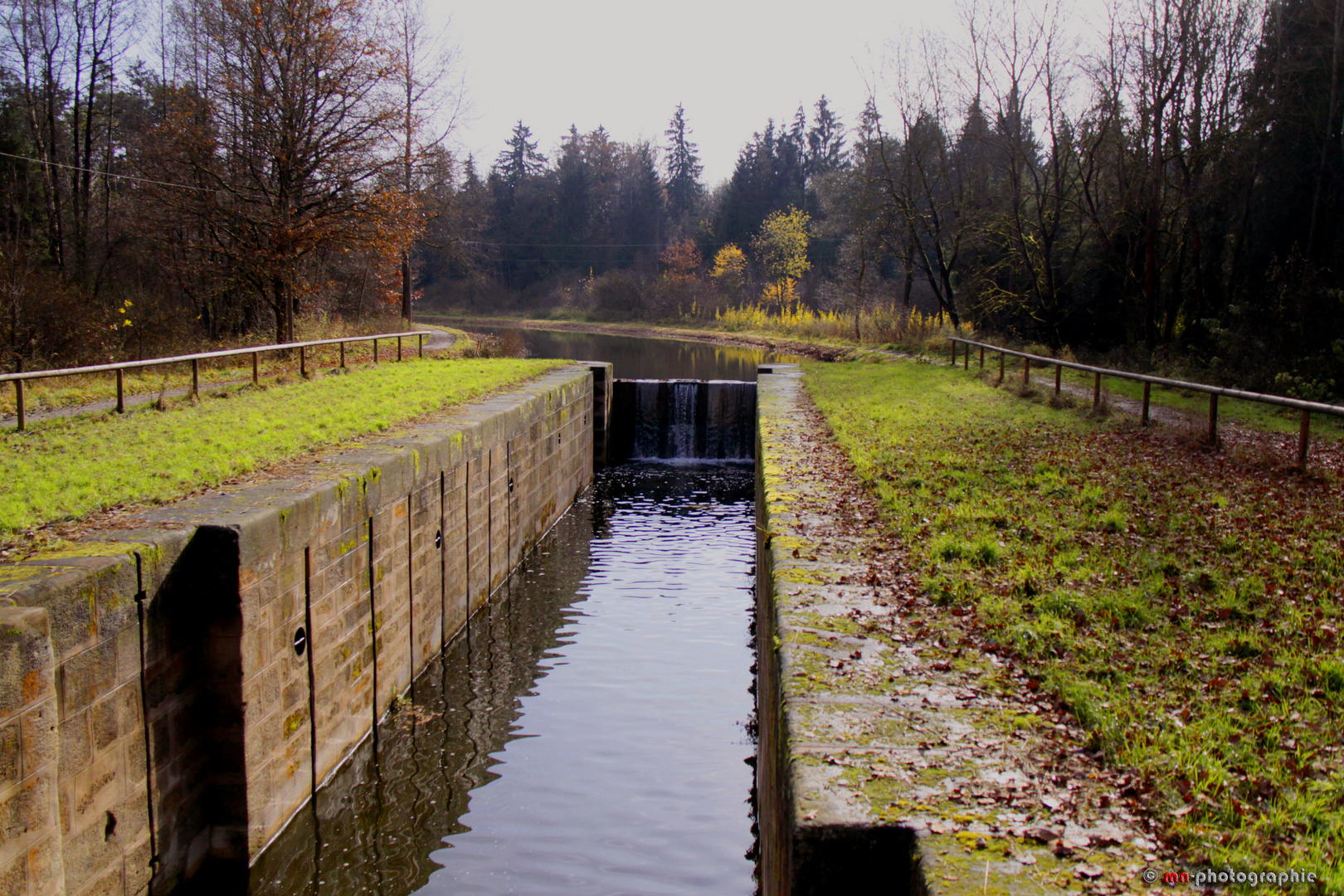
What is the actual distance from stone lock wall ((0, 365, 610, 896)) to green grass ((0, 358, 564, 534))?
564mm

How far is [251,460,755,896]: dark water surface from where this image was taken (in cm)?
615

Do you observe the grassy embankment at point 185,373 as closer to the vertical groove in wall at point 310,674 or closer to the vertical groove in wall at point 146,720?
the vertical groove in wall at point 310,674

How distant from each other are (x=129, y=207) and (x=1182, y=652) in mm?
30067

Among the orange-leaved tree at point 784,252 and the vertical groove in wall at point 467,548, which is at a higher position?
the orange-leaved tree at point 784,252

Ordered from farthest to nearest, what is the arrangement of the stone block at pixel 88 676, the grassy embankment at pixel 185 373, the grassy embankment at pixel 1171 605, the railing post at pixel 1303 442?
the grassy embankment at pixel 185 373, the railing post at pixel 1303 442, the stone block at pixel 88 676, the grassy embankment at pixel 1171 605

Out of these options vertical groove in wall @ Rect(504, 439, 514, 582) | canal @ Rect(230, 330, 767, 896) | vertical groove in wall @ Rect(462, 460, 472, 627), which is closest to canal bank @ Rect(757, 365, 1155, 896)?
canal @ Rect(230, 330, 767, 896)

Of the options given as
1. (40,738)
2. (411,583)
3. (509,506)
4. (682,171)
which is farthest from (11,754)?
(682,171)

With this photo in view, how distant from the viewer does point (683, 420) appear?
73.5 ft

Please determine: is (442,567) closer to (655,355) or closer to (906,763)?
(906,763)

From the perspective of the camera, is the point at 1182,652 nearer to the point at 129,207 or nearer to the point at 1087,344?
the point at 1087,344

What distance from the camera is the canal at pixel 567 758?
20.2 ft

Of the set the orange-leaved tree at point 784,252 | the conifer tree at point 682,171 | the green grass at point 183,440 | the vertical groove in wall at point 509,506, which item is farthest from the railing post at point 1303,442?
the conifer tree at point 682,171

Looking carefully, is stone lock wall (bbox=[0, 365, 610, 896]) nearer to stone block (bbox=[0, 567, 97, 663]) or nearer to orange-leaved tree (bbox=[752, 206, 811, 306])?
stone block (bbox=[0, 567, 97, 663])

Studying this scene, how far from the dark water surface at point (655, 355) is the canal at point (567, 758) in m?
16.0
